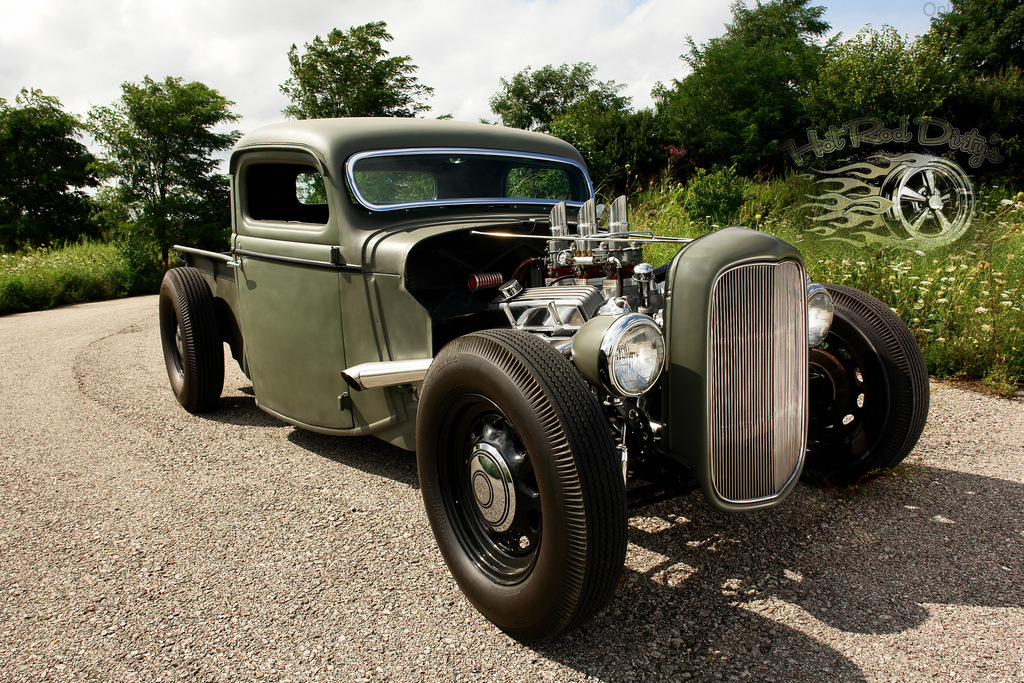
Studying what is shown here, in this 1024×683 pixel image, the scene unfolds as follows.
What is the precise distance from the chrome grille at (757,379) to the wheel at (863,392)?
71 centimetres

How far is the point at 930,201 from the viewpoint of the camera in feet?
28.6

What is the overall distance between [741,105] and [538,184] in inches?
725

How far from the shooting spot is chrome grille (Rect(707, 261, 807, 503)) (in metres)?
1.97

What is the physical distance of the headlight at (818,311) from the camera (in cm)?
249

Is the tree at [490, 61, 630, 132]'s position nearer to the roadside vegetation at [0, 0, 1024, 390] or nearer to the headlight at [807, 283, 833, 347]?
the roadside vegetation at [0, 0, 1024, 390]

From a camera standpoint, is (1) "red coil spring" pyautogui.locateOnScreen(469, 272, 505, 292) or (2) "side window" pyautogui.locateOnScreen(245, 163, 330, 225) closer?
(1) "red coil spring" pyautogui.locateOnScreen(469, 272, 505, 292)

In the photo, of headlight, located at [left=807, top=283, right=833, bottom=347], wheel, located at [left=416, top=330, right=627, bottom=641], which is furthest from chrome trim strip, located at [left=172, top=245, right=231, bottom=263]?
headlight, located at [left=807, top=283, right=833, bottom=347]

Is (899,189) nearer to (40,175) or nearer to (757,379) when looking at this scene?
(757,379)

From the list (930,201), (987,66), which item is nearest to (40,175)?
(930,201)

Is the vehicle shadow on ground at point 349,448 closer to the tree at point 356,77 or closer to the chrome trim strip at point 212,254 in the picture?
the chrome trim strip at point 212,254

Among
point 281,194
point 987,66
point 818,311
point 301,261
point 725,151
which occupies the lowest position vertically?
point 818,311

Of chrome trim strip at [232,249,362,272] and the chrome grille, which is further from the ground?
chrome trim strip at [232,249,362,272]

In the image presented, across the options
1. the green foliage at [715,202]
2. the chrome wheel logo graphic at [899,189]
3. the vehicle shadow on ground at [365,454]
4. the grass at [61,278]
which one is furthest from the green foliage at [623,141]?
the vehicle shadow on ground at [365,454]

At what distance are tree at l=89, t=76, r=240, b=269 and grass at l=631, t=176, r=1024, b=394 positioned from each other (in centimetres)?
1625
